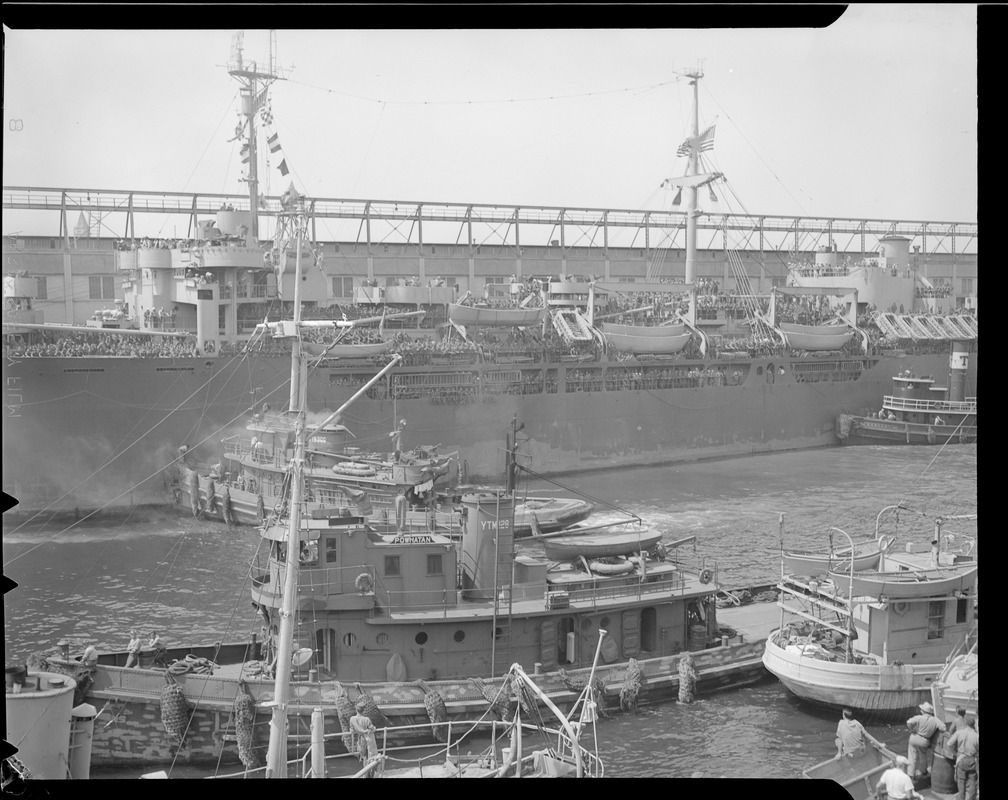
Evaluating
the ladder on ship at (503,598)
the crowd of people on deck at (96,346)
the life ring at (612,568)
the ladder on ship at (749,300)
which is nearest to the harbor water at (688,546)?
the ladder on ship at (503,598)

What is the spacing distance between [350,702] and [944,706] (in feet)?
10.8

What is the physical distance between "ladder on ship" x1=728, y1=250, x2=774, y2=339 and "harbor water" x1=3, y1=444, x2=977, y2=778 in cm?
263

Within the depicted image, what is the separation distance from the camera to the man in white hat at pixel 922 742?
195 inches

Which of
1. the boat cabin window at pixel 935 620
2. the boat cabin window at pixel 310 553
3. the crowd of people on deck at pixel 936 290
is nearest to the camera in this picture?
the boat cabin window at pixel 310 553

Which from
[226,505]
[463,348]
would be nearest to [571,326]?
[463,348]

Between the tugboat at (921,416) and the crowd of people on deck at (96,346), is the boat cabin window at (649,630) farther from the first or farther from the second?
the crowd of people on deck at (96,346)

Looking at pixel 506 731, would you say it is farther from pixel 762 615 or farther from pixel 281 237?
pixel 281 237

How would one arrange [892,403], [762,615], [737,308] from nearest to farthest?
[762,615] < [892,403] < [737,308]

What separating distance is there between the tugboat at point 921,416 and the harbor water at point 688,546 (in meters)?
0.21

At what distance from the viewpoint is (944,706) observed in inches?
210

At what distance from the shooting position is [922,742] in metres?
4.96

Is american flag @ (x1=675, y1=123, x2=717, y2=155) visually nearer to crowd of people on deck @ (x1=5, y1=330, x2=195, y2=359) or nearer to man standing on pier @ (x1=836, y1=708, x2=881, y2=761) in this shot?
man standing on pier @ (x1=836, y1=708, x2=881, y2=761)

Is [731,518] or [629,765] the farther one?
[731,518]
